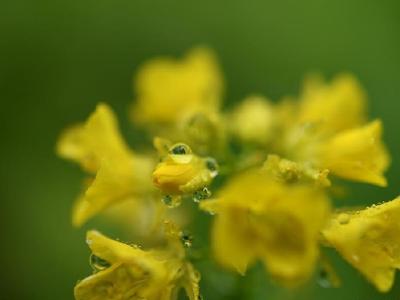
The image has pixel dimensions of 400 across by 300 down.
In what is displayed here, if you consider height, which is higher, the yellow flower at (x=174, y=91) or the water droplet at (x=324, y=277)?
the yellow flower at (x=174, y=91)

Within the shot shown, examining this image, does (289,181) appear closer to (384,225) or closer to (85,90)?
(384,225)

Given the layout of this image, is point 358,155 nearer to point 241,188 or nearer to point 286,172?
point 286,172

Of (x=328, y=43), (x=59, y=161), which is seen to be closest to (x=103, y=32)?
(x=59, y=161)

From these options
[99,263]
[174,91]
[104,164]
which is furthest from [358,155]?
[174,91]

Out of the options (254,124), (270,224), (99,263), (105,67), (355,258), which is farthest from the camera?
(105,67)

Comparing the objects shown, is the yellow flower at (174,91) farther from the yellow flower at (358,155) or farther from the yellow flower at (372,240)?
the yellow flower at (372,240)

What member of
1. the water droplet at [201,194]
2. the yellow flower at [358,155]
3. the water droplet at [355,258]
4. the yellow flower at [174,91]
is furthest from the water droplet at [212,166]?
the yellow flower at [174,91]
